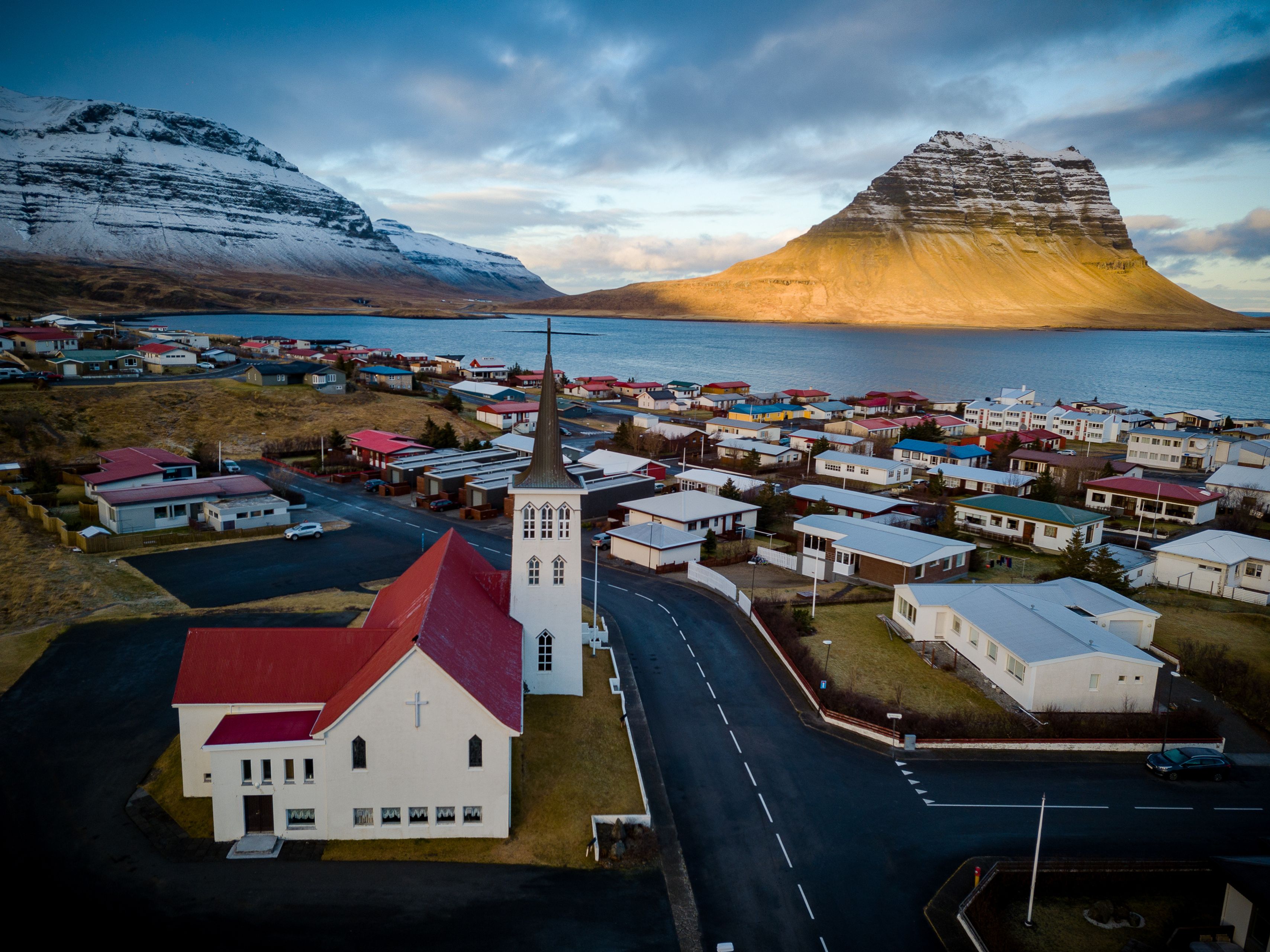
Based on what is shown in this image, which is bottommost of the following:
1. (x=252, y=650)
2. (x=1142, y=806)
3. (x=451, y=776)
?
(x=1142, y=806)

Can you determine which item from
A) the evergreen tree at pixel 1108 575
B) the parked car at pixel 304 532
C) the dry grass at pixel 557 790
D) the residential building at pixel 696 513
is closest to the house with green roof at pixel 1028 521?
the evergreen tree at pixel 1108 575

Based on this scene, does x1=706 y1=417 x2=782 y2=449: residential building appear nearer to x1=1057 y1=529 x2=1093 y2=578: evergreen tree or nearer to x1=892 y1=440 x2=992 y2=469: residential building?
x1=892 y1=440 x2=992 y2=469: residential building

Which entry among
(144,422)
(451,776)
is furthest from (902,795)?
(144,422)

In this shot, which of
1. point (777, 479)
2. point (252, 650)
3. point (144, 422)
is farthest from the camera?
point (144, 422)

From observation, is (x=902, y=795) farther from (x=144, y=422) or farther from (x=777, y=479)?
(x=144, y=422)

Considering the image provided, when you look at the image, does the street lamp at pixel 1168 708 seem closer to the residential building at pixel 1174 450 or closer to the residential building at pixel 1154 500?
the residential building at pixel 1154 500

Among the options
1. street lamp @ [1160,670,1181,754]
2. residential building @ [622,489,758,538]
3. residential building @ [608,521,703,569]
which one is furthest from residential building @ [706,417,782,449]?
street lamp @ [1160,670,1181,754]
